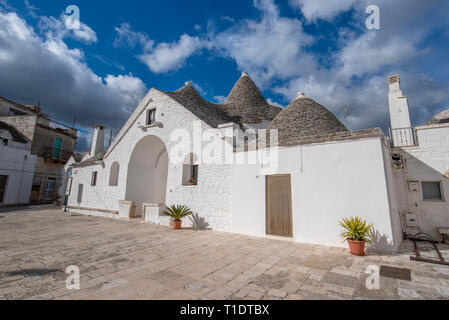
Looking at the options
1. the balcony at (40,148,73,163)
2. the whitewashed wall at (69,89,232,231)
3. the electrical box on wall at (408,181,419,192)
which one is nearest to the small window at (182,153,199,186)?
the whitewashed wall at (69,89,232,231)

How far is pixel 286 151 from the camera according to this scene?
709cm

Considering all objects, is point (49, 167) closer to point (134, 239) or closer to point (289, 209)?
point (134, 239)

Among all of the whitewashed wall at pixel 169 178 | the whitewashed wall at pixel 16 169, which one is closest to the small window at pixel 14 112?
the whitewashed wall at pixel 16 169

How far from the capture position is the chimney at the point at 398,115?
8.37 meters

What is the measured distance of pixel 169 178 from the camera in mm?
10664

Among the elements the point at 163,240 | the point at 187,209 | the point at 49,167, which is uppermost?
the point at 49,167

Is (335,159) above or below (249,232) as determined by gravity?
above

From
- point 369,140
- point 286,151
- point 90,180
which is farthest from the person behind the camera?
point 90,180

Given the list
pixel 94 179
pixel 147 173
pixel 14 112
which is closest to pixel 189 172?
pixel 147 173

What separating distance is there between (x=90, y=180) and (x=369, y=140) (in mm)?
17813

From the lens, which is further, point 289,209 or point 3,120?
point 3,120

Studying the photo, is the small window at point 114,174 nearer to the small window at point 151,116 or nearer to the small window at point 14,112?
the small window at point 151,116

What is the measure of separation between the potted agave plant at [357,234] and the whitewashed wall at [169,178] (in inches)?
171
